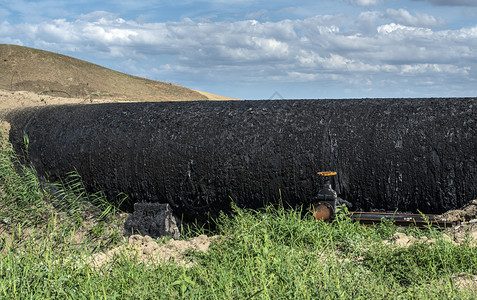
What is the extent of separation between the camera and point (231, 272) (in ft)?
10.6

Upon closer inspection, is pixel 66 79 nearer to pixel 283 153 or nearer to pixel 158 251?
pixel 283 153

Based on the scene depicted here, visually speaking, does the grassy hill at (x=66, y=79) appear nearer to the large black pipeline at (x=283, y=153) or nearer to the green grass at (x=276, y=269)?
the large black pipeline at (x=283, y=153)

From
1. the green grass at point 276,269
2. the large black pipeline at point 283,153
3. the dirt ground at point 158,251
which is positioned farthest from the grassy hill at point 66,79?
the green grass at point 276,269

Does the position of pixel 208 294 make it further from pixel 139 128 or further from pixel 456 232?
pixel 139 128

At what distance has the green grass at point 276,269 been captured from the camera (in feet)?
9.68

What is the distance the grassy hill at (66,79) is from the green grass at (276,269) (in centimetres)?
1375

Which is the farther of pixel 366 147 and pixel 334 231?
pixel 366 147

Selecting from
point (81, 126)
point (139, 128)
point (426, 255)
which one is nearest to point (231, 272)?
point (426, 255)

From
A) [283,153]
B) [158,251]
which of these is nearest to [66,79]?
[283,153]

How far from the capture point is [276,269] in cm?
321

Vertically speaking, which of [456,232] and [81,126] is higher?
[81,126]

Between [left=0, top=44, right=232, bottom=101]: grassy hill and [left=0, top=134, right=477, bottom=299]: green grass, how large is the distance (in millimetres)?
13747

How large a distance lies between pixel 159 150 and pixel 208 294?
2.39 m

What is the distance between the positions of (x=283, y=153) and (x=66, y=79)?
1621 centimetres
